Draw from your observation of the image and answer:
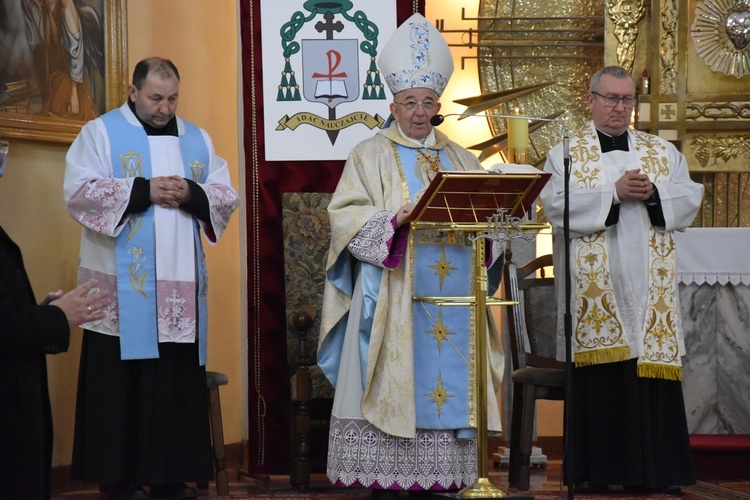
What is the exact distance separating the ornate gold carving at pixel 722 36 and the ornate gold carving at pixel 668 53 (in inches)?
5.4

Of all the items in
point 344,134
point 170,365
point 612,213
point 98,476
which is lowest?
point 98,476

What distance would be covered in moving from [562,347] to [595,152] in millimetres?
1002

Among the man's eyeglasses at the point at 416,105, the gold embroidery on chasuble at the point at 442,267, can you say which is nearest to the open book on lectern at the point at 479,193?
the gold embroidery on chasuble at the point at 442,267

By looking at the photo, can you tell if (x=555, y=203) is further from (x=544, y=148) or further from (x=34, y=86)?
(x=34, y=86)

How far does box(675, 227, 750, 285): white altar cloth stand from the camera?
6.68m

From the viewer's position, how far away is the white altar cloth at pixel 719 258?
6684mm

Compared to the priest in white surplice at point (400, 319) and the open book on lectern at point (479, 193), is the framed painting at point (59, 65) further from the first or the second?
the open book on lectern at point (479, 193)

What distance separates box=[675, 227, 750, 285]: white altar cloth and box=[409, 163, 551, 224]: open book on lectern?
2.05 metres

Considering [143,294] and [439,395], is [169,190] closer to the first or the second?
[143,294]

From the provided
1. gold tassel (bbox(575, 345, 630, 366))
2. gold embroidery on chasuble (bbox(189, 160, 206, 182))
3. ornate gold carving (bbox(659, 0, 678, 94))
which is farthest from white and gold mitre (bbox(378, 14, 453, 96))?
ornate gold carving (bbox(659, 0, 678, 94))

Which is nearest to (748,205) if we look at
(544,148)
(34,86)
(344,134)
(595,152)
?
(544,148)

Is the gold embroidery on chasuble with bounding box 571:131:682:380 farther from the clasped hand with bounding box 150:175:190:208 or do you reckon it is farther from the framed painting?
the framed painting

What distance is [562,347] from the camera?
5973mm

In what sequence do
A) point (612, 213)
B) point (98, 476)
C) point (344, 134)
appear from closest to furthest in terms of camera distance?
point (98, 476), point (612, 213), point (344, 134)
